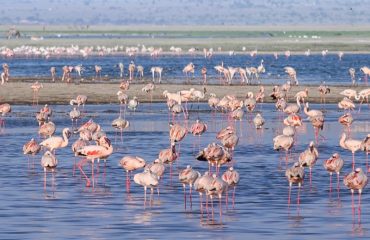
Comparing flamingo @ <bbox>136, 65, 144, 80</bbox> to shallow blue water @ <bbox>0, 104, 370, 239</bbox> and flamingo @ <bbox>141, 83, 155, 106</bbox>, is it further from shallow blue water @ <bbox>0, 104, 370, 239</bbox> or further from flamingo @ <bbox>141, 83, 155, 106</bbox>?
shallow blue water @ <bbox>0, 104, 370, 239</bbox>

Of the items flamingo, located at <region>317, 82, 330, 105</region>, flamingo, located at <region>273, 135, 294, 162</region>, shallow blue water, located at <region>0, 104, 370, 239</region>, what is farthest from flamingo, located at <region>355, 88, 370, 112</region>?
flamingo, located at <region>273, 135, 294, 162</region>

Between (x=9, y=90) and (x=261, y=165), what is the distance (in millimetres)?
19637

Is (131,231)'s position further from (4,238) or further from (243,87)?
(243,87)

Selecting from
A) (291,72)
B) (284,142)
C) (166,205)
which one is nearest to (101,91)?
(291,72)

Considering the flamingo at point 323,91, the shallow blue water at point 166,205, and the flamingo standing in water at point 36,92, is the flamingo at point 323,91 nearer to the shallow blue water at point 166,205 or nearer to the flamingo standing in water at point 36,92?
the flamingo standing in water at point 36,92

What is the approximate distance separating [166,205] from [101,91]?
906 inches

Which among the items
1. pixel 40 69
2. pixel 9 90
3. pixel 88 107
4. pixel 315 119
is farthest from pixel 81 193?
pixel 40 69

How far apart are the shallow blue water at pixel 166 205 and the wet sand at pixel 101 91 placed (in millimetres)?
11306

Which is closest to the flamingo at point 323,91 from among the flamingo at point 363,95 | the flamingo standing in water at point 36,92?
the flamingo at point 363,95

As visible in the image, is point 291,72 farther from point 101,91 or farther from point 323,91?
point 323,91

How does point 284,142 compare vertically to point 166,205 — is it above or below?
above

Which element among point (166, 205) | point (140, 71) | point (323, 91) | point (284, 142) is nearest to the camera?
point (166, 205)

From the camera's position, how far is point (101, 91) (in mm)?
40281

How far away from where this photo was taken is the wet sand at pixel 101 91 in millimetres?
37625
